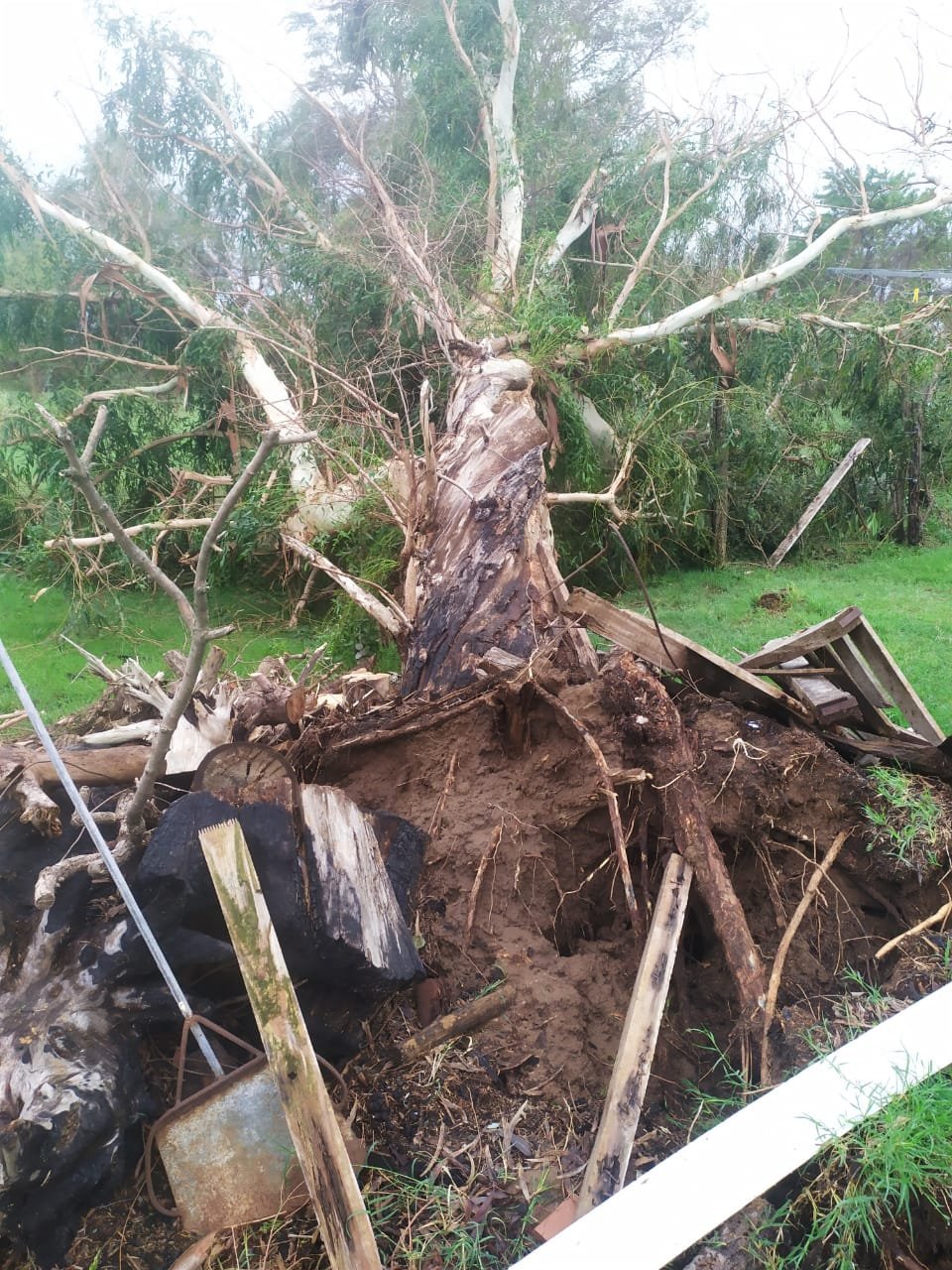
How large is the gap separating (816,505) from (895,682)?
17.7 feet

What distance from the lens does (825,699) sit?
2859mm

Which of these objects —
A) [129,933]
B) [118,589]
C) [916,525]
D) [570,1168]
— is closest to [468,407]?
[118,589]

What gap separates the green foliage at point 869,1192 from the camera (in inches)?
56.8

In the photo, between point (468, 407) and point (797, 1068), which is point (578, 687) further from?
point (468, 407)

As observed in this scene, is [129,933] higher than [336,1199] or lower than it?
higher

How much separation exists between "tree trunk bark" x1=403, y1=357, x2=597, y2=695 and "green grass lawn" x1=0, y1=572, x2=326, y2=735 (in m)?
2.03

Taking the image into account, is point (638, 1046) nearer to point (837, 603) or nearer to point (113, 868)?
point (113, 868)

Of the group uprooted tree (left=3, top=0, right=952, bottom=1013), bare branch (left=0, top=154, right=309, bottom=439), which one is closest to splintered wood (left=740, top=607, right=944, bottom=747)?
uprooted tree (left=3, top=0, right=952, bottom=1013)

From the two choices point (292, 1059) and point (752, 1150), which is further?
point (292, 1059)

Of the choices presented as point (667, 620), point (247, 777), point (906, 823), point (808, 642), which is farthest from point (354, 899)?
point (667, 620)

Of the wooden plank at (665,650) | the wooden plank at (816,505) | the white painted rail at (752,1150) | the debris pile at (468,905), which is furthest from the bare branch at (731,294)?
the white painted rail at (752,1150)

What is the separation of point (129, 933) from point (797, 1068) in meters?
1.48

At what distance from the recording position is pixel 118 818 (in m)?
2.20

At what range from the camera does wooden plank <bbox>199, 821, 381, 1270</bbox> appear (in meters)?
1.50
